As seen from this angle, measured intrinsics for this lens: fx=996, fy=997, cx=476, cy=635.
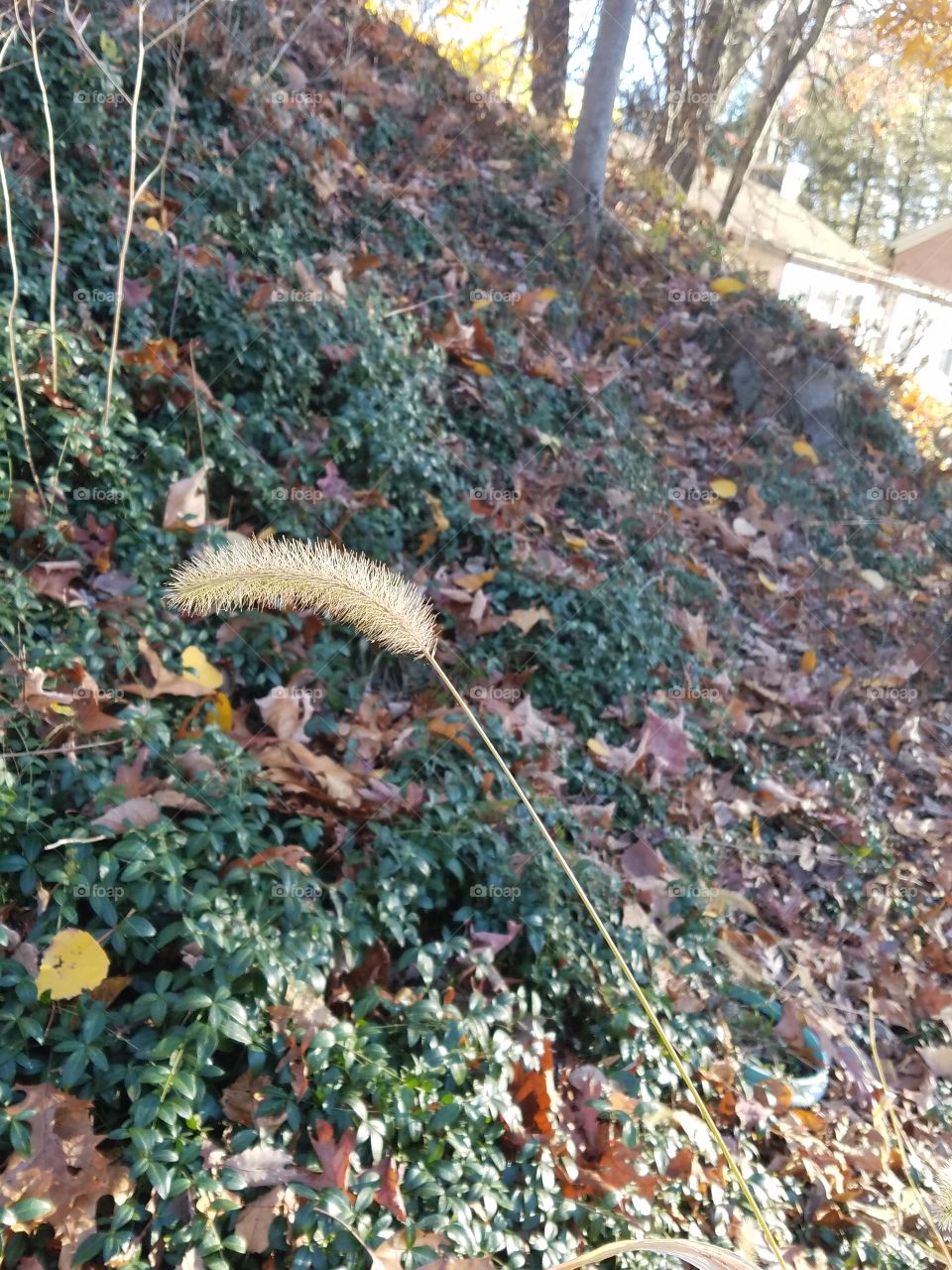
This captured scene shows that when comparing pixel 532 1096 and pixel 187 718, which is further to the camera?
pixel 187 718

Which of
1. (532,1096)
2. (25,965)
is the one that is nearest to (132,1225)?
(25,965)

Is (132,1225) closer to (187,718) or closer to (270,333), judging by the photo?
(187,718)

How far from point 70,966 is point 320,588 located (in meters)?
1.25

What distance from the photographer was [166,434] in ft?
12.5

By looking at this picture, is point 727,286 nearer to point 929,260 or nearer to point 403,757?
point 929,260

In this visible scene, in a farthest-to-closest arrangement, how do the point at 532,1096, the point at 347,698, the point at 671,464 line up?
the point at 671,464
the point at 347,698
the point at 532,1096

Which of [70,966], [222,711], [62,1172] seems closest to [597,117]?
[222,711]

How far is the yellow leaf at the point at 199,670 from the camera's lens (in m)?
3.07

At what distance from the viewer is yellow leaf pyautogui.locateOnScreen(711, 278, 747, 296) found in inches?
363

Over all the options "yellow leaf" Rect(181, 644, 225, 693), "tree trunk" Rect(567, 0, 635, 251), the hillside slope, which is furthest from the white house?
"yellow leaf" Rect(181, 644, 225, 693)

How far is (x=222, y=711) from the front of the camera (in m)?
3.04

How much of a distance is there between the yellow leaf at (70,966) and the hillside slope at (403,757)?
0.17ft

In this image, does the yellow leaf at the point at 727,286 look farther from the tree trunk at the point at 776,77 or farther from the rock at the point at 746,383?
the tree trunk at the point at 776,77

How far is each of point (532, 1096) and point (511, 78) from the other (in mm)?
9376
